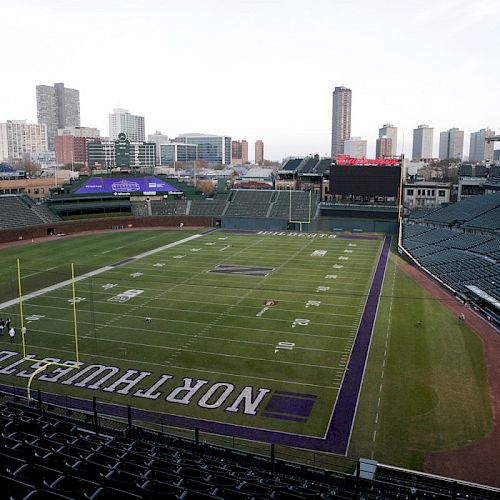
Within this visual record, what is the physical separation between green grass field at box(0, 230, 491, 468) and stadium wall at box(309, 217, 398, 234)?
26.1m

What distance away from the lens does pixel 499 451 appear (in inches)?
715

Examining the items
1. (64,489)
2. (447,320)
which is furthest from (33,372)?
(447,320)

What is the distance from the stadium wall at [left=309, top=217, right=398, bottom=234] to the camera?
2963 inches

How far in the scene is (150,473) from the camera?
37.8ft

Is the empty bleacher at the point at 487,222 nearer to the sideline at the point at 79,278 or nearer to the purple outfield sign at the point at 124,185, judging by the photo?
the sideline at the point at 79,278

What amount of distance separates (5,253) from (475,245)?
50.0 metres

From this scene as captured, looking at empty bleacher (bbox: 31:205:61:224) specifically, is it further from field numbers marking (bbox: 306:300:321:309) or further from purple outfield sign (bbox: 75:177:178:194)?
field numbers marking (bbox: 306:300:321:309)

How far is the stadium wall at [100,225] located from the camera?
65.1 meters

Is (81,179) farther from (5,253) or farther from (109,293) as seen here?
(109,293)

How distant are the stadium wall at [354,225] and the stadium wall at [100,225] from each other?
17.1m

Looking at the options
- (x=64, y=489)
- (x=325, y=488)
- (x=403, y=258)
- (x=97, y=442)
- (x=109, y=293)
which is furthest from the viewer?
(x=403, y=258)

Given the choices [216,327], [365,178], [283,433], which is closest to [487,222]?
[365,178]

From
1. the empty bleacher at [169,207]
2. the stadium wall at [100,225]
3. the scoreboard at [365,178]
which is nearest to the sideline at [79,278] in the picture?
the stadium wall at [100,225]

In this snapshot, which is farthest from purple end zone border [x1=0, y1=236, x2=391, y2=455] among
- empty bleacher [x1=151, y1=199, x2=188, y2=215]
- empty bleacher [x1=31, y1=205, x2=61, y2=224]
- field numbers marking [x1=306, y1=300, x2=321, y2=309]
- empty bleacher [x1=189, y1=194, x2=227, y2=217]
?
empty bleacher [x1=151, y1=199, x2=188, y2=215]
